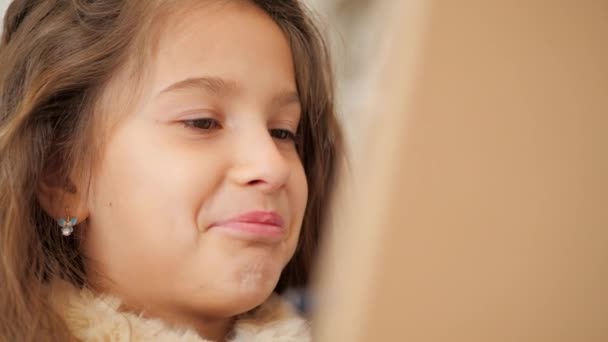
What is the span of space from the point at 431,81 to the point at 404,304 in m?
0.14

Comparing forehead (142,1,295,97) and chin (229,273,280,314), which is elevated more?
forehead (142,1,295,97)

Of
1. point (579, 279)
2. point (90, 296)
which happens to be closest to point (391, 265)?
point (579, 279)

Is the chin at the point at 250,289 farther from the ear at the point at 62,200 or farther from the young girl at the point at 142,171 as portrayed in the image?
the ear at the point at 62,200

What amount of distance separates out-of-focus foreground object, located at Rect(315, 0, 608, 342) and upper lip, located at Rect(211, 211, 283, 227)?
358mm

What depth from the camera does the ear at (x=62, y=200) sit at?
89cm

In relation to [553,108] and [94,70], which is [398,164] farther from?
[94,70]

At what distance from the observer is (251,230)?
84 centimetres

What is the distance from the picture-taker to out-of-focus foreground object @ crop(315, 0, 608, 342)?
0.41 metres

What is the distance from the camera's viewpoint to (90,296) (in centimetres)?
85

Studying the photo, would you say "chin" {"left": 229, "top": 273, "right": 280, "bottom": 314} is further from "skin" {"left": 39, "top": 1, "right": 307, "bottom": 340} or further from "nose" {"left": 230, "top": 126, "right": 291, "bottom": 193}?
"nose" {"left": 230, "top": 126, "right": 291, "bottom": 193}

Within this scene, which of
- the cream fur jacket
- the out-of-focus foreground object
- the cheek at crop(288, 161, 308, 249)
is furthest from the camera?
the cheek at crop(288, 161, 308, 249)

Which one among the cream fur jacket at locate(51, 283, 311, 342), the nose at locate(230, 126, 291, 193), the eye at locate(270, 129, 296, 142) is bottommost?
the cream fur jacket at locate(51, 283, 311, 342)

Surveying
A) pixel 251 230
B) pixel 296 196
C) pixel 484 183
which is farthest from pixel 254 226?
pixel 484 183

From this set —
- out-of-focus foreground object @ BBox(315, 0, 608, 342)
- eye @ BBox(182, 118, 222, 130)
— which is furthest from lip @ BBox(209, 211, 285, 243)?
out-of-focus foreground object @ BBox(315, 0, 608, 342)
